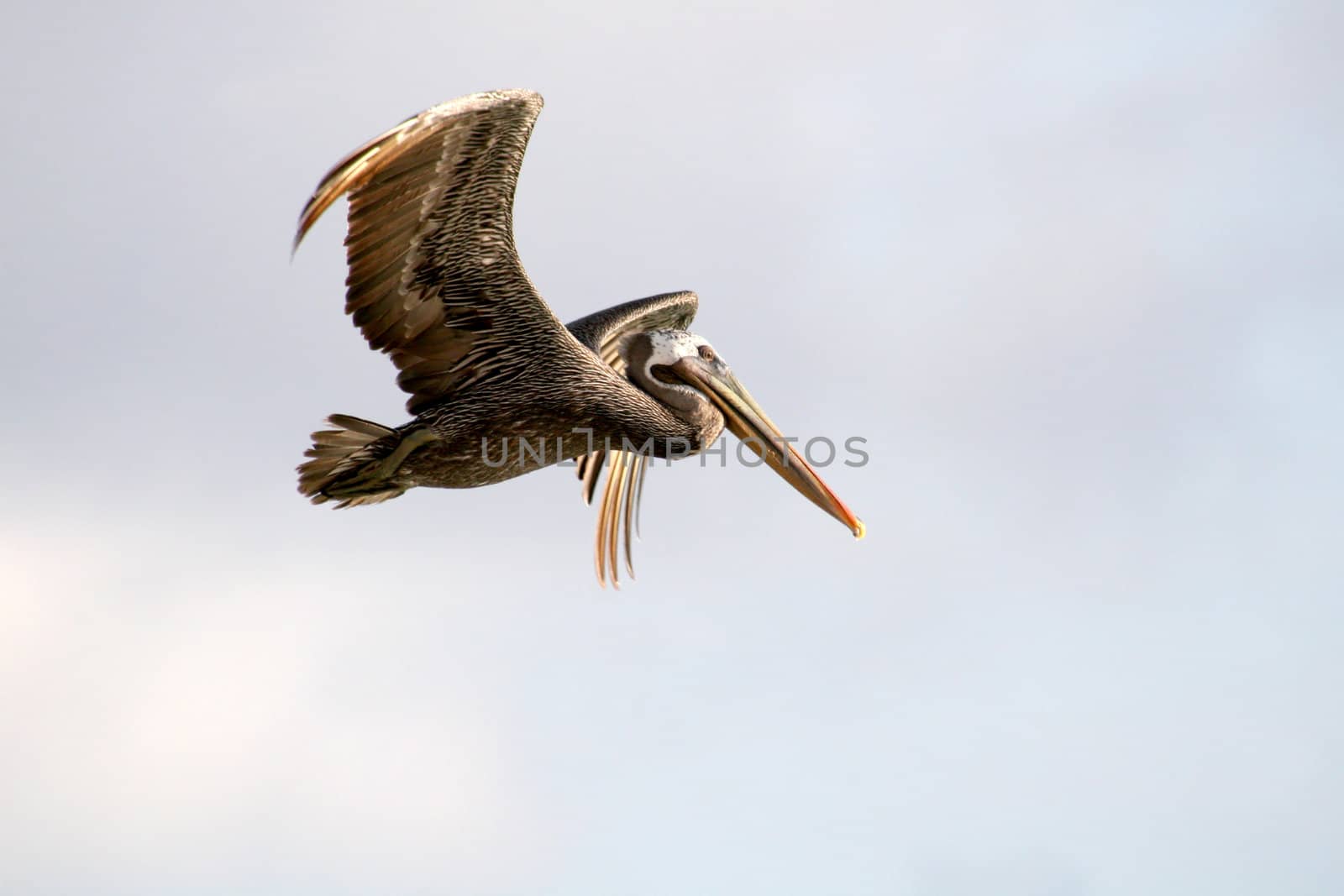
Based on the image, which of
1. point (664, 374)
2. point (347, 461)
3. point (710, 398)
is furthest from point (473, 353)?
point (710, 398)

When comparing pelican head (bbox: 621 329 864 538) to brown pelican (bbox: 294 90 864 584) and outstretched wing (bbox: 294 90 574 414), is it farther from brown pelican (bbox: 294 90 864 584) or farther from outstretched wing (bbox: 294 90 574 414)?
outstretched wing (bbox: 294 90 574 414)

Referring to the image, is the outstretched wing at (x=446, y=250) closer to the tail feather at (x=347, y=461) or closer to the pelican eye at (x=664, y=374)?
the tail feather at (x=347, y=461)

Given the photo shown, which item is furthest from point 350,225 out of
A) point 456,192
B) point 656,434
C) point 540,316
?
point 656,434

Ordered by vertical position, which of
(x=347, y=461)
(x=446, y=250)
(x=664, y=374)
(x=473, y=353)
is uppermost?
(x=446, y=250)

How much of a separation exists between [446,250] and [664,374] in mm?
1999

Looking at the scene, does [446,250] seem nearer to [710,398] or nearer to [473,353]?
[473,353]

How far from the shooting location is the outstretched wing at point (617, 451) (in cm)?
1341

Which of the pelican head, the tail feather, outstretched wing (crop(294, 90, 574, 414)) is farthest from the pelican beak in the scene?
the tail feather

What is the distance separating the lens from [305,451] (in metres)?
11.3

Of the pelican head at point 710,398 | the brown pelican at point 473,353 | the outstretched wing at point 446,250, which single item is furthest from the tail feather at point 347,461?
the pelican head at point 710,398

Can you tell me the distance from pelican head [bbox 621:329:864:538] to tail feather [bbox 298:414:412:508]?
1781 millimetres

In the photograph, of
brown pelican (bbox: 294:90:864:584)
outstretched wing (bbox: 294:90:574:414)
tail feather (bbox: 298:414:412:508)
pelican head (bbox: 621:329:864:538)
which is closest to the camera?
outstretched wing (bbox: 294:90:574:414)

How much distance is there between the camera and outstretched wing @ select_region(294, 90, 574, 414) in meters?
10.3

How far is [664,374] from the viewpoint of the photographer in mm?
12305
